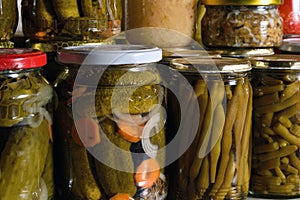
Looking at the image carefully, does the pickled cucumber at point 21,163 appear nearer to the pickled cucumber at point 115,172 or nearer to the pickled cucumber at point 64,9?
the pickled cucumber at point 115,172

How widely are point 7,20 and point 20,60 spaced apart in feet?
0.55

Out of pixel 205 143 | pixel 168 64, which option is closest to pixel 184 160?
pixel 205 143

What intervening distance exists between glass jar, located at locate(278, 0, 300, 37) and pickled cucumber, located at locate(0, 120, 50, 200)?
2.31 ft

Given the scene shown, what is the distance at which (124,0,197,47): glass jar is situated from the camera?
0.89 metres

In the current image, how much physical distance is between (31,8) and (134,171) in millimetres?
293

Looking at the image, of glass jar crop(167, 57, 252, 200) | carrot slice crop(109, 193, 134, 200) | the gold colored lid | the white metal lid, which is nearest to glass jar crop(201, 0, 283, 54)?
the gold colored lid

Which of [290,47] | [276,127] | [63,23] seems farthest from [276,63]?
[63,23]

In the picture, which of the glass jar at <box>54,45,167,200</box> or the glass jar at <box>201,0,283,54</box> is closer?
the glass jar at <box>54,45,167,200</box>

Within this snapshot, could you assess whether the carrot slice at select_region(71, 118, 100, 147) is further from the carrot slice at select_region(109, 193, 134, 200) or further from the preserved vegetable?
the preserved vegetable

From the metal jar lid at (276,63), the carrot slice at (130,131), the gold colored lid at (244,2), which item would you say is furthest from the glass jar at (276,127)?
the carrot slice at (130,131)

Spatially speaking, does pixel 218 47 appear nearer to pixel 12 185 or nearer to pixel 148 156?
pixel 148 156

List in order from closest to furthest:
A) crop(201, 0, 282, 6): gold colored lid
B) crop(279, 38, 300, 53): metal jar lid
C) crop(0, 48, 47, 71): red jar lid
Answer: crop(0, 48, 47, 71): red jar lid, crop(201, 0, 282, 6): gold colored lid, crop(279, 38, 300, 53): metal jar lid

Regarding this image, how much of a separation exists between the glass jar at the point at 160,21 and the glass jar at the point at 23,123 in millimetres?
304

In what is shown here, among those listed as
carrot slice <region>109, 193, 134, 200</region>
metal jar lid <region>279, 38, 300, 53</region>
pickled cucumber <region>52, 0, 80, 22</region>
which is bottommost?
carrot slice <region>109, 193, 134, 200</region>
